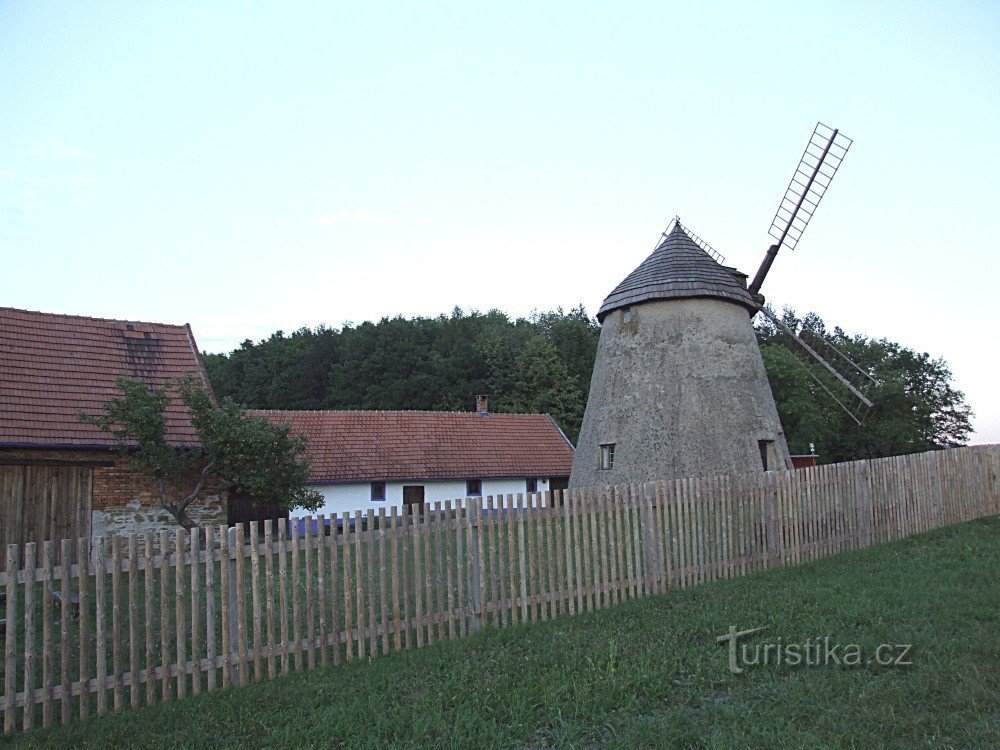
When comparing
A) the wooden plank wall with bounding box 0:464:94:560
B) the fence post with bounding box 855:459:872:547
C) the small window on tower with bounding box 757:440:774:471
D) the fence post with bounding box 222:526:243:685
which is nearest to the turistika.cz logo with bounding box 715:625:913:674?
the fence post with bounding box 222:526:243:685

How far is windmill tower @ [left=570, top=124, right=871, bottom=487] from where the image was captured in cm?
1469

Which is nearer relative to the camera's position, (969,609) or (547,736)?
(547,736)

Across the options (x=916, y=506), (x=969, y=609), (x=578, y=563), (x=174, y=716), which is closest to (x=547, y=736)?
(x=174, y=716)

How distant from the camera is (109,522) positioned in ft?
44.8

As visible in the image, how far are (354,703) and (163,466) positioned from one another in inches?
323

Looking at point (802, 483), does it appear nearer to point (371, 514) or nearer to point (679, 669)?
point (679, 669)

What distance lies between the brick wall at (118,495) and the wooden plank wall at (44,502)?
0.17 m

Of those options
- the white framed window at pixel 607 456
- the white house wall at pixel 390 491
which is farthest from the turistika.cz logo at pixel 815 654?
the white house wall at pixel 390 491

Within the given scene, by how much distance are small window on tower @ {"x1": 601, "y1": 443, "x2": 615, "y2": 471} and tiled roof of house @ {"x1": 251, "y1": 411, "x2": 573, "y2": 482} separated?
1266 cm

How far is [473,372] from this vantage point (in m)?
48.6

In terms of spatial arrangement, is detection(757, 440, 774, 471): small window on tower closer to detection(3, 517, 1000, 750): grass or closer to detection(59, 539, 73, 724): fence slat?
detection(3, 517, 1000, 750): grass

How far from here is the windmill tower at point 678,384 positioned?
1469 cm

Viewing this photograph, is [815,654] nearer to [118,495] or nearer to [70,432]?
[118,495]

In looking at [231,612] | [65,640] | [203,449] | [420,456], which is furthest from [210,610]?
[420,456]
